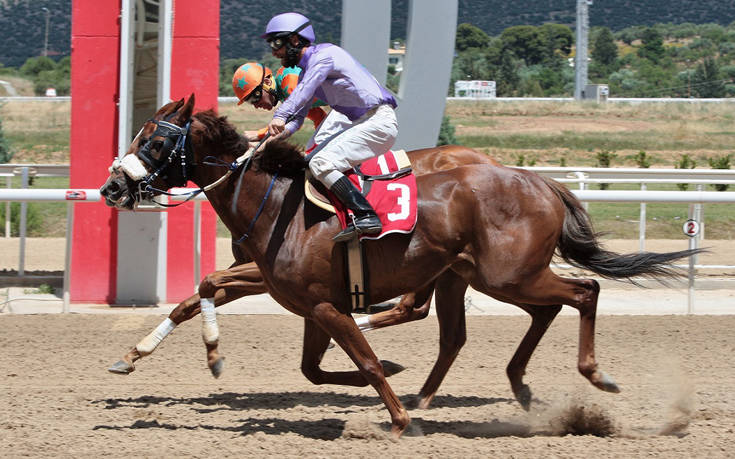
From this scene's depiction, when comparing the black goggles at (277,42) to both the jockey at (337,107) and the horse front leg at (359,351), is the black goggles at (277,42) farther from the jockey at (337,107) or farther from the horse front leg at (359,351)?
the horse front leg at (359,351)

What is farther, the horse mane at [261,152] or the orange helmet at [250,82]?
the orange helmet at [250,82]

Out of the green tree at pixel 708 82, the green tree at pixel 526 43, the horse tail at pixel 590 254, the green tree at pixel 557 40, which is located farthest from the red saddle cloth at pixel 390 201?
the green tree at pixel 557 40

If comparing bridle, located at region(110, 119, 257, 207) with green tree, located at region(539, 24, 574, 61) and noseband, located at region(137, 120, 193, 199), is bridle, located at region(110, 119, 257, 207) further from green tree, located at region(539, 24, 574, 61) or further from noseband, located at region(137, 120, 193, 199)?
green tree, located at region(539, 24, 574, 61)

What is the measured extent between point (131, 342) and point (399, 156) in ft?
9.04

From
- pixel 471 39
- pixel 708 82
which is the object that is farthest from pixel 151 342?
pixel 471 39

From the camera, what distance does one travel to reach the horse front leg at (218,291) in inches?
192

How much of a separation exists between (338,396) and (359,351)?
116 centimetres

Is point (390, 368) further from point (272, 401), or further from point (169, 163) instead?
point (169, 163)

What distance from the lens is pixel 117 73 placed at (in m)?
7.87

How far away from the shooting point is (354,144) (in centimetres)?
446

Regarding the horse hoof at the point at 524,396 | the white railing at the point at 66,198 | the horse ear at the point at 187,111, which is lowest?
the horse hoof at the point at 524,396

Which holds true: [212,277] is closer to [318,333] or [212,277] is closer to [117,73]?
[318,333]

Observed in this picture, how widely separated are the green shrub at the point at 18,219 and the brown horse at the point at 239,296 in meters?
8.41

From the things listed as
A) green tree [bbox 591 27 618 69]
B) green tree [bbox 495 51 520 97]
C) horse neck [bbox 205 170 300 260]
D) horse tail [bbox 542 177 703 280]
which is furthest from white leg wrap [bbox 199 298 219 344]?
green tree [bbox 591 27 618 69]
